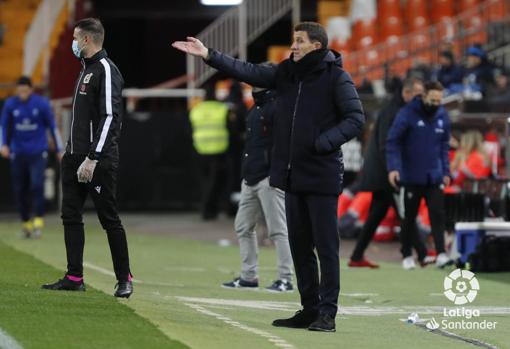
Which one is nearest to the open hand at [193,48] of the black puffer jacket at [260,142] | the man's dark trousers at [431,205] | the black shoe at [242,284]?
the black puffer jacket at [260,142]

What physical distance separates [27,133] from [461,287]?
7369mm

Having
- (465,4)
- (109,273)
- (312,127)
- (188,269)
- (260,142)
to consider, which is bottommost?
(188,269)

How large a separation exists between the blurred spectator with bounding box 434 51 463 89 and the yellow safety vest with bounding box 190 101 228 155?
13.0ft

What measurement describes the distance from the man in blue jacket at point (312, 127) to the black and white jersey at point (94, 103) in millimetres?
1091

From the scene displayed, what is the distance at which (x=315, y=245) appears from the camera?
9.36m

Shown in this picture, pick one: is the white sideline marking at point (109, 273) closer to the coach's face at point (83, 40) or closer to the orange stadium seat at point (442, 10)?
the coach's face at point (83, 40)

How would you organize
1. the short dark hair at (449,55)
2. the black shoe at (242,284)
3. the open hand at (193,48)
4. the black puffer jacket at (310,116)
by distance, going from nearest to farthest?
1. the open hand at (193,48)
2. the black puffer jacket at (310,116)
3. the black shoe at (242,284)
4. the short dark hair at (449,55)

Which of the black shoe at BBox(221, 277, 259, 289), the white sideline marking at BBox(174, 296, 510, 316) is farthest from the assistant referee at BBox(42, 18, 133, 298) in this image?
the black shoe at BBox(221, 277, 259, 289)

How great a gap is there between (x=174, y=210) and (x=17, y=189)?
863 cm

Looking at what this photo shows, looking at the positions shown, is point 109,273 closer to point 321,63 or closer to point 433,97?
point 433,97

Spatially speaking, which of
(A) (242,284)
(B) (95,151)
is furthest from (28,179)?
(B) (95,151)

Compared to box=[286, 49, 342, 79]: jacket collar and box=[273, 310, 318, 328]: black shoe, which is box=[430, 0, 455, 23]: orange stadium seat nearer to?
box=[286, 49, 342, 79]: jacket collar

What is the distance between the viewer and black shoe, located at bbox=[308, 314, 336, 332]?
920cm

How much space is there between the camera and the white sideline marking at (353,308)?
10.7 metres
